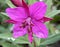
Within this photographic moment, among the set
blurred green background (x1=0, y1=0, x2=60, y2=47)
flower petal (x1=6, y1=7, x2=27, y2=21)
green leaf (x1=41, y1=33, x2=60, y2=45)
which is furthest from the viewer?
green leaf (x1=41, y1=33, x2=60, y2=45)

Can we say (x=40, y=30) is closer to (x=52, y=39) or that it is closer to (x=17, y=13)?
(x=17, y=13)

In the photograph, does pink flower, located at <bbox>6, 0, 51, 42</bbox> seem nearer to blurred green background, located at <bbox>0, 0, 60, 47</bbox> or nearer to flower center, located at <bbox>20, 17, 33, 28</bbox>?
flower center, located at <bbox>20, 17, 33, 28</bbox>

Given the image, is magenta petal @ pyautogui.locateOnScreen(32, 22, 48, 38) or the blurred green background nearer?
magenta petal @ pyautogui.locateOnScreen(32, 22, 48, 38)

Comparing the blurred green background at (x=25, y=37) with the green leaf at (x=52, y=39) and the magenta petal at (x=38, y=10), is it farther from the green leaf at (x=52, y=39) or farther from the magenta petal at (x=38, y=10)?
the magenta petal at (x=38, y=10)

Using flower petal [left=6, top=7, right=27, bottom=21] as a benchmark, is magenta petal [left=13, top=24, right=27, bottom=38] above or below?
below

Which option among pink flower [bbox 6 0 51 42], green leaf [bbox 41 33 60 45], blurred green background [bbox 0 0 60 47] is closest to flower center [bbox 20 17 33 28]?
pink flower [bbox 6 0 51 42]

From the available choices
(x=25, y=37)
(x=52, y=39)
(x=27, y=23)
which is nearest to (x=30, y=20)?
(x=27, y=23)

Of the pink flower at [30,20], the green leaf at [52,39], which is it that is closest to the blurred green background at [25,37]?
the green leaf at [52,39]
